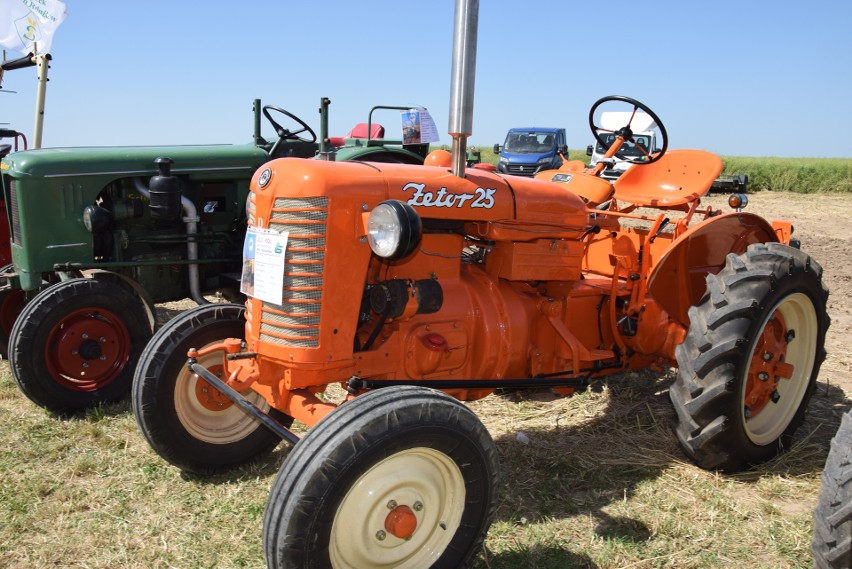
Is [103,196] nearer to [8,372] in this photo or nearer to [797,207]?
[8,372]

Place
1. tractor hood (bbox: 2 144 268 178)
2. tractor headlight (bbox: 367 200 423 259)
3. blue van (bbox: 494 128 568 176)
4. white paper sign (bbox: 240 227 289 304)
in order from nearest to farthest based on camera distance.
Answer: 1. tractor headlight (bbox: 367 200 423 259)
2. white paper sign (bbox: 240 227 289 304)
3. tractor hood (bbox: 2 144 268 178)
4. blue van (bbox: 494 128 568 176)

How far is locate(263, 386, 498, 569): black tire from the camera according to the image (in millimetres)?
2156

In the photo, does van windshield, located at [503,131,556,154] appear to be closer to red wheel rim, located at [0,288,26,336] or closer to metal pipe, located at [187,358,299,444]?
red wheel rim, located at [0,288,26,336]

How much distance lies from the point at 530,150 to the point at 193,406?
56.4ft

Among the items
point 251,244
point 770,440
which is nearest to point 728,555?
point 770,440

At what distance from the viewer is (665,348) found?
12.5ft

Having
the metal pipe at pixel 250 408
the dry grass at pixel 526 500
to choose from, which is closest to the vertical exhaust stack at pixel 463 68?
the metal pipe at pixel 250 408

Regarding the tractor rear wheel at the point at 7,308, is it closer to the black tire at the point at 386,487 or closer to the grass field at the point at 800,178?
the black tire at the point at 386,487

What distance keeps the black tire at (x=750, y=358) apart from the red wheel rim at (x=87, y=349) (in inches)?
130

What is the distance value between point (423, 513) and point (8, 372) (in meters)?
3.82

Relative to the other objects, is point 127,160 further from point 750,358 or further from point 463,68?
point 750,358

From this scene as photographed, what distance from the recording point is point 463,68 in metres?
2.60

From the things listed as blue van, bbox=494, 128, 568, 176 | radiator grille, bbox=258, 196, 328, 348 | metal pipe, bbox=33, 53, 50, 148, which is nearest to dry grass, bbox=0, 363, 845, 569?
radiator grille, bbox=258, 196, 328, 348

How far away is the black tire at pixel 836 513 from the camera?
2.18 m
